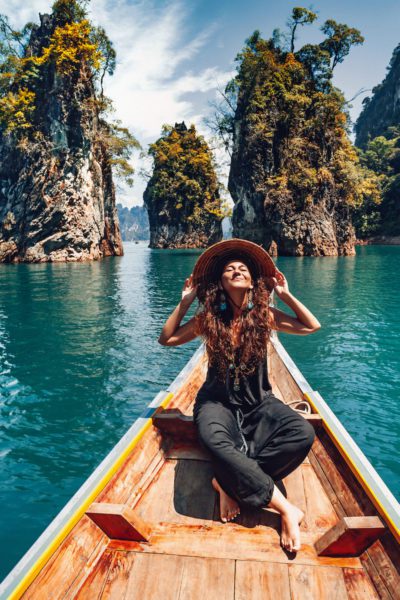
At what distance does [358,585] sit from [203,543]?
0.88 meters

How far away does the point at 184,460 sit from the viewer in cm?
321

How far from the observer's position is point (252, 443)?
8.82ft

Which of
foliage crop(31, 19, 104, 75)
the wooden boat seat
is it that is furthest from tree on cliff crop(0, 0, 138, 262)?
the wooden boat seat

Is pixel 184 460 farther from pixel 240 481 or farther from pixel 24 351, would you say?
pixel 24 351

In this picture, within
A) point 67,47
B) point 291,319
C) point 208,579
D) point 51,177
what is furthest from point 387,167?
point 208,579

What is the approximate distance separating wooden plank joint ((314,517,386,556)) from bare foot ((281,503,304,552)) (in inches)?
5.3

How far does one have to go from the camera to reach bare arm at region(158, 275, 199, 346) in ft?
9.87

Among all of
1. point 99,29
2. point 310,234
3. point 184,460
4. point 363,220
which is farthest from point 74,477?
point 363,220

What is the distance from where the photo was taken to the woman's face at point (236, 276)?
113 inches

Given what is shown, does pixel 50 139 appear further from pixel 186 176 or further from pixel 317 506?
pixel 317 506

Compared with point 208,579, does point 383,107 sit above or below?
above

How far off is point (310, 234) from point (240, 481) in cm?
3692

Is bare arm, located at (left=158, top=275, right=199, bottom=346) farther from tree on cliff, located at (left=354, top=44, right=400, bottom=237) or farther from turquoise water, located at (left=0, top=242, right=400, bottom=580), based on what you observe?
tree on cliff, located at (left=354, top=44, right=400, bottom=237)

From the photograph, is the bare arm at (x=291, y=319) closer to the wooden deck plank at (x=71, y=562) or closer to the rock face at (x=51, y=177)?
the wooden deck plank at (x=71, y=562)
